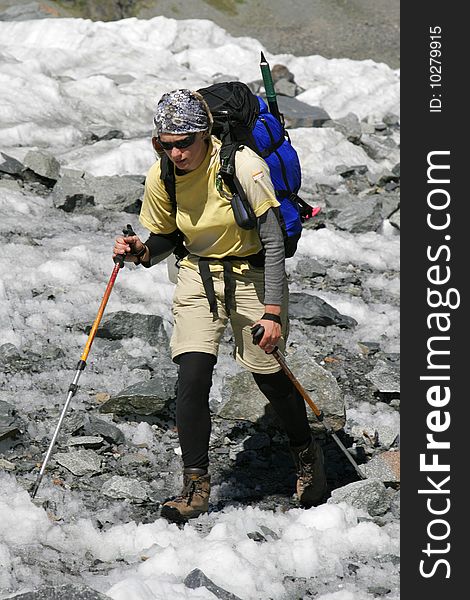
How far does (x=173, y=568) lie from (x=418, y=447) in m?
2.01

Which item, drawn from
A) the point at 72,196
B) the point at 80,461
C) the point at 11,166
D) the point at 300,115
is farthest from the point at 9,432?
the point at 300,115

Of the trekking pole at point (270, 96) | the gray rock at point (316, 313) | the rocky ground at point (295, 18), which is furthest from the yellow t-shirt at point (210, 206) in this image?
the rocky ground at point (295, 18)

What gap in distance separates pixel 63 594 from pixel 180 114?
112 inches

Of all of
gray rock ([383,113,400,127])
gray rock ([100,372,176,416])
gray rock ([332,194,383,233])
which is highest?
gray rock ([383,113,400,127])

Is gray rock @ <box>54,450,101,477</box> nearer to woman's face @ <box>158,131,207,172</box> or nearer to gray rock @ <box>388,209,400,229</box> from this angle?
woman's face @ <box>158,131,207,172</box>

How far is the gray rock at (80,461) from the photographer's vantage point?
6910 mm

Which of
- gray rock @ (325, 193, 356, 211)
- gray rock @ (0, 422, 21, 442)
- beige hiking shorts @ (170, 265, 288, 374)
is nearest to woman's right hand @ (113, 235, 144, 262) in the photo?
beige hiking shorts @ (170, 265, 288, 374)

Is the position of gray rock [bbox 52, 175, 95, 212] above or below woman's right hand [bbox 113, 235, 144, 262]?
above

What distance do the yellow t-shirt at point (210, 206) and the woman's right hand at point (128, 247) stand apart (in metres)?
0.16

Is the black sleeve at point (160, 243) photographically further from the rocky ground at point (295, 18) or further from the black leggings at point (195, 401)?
the rocky ground at point (295, 18)

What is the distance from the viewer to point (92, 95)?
1998 cm

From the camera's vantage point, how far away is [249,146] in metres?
6.01

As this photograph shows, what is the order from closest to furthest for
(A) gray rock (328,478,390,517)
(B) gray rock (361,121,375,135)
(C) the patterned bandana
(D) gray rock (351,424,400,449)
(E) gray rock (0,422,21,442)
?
(C) the patterned bandana, (A) gray rock (328,478,390,517), (E) gray rock (0,422,21,442), (D) gray rock (351,424,400,449), (B) gray rock (361,121,375,135)

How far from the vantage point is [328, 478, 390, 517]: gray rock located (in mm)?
6520
